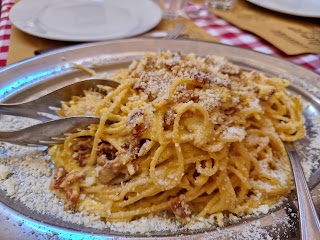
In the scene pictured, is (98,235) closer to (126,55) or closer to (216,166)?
(216,166)

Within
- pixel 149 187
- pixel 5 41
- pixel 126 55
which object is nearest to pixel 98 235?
pixel 149 187

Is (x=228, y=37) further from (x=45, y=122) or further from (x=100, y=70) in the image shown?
(x=45, y=122)

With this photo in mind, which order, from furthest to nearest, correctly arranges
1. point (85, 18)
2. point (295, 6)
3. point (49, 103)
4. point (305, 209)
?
point (295, 6) → point (85, 18) → point (49, 103) → point (305, 209)

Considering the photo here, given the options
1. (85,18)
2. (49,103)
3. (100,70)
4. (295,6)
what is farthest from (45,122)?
(295,6)

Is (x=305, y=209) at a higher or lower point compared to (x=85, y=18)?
higher

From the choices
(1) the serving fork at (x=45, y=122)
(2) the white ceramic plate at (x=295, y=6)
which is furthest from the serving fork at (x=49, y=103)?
(2) the white ceramic plate at (x=295, y=6)
